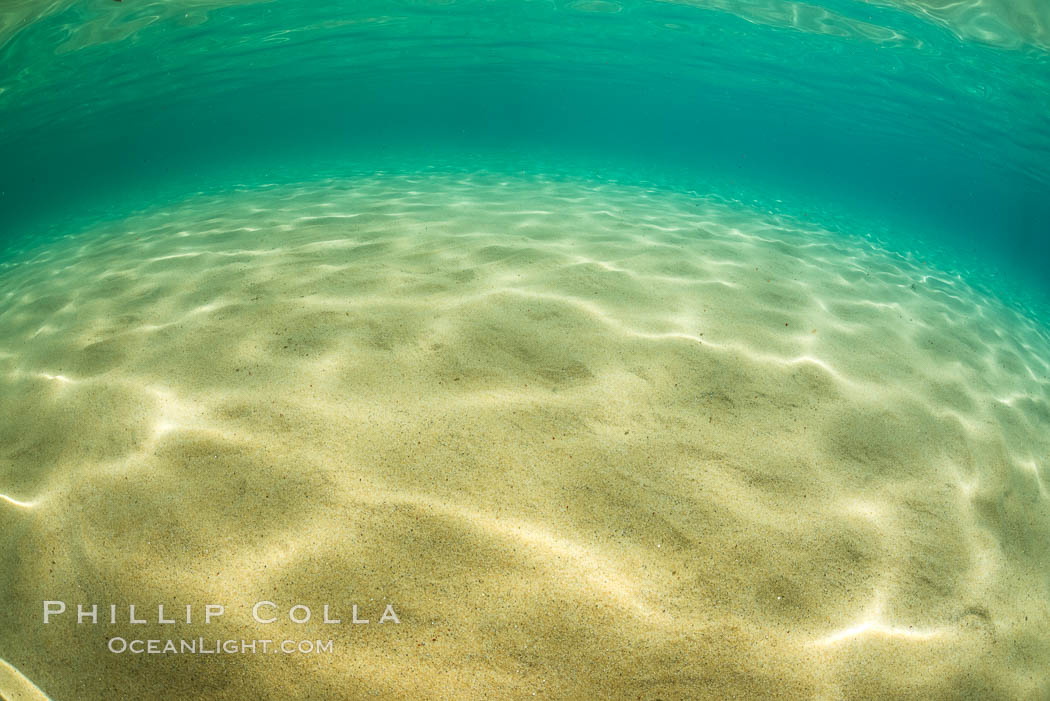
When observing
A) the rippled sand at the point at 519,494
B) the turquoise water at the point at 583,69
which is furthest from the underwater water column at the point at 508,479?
the turquoise water at the point at 583,69

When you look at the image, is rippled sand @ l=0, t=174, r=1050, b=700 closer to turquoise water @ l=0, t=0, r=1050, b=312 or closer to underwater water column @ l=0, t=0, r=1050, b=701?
underwater water column @ l=0, t=0, r=1050, b=701

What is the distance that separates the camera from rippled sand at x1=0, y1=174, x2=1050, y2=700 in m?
1.50

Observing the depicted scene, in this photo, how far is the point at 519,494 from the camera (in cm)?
187

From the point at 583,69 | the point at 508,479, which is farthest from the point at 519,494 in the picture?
the point at 583,69

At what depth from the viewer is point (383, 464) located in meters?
1.96

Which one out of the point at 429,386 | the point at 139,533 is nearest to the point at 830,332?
the point at 429,386

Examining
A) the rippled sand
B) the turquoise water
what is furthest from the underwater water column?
the turquoise water

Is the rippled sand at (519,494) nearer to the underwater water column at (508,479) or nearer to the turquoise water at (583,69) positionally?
the underwater water column at (508,479)

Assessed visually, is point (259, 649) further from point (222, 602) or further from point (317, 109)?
point (317, 109)

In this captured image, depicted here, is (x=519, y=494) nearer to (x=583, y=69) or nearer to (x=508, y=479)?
(x=508, y=479)

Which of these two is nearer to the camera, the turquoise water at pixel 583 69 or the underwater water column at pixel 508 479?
the underwater water column at pixel 508 479

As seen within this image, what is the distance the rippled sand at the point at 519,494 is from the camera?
150cm

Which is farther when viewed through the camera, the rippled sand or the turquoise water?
the turquoise water

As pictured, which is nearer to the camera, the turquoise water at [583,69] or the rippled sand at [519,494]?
the rippled sand at [519,494]
